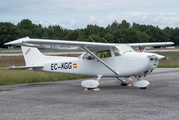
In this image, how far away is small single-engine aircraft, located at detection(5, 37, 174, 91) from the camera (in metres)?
10.1

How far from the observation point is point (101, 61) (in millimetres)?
10836

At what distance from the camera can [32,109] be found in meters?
6.88

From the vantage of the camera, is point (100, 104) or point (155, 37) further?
point (155, 37)

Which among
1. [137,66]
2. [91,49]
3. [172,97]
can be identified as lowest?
[172,97]

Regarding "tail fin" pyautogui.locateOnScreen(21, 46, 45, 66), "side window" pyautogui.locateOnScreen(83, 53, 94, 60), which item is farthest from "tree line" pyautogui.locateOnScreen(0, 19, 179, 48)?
"side window" pyautogui.locateOnScreen(83, 53, 94, 60)

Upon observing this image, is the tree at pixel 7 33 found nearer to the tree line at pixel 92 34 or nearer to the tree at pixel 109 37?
the tree line at pixel 92 34

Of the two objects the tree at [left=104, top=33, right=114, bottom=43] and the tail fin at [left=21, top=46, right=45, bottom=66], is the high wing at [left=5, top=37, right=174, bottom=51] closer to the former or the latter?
the tail fin at [left=21, top=46, right=45, bottom=66]

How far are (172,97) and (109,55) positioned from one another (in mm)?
3609

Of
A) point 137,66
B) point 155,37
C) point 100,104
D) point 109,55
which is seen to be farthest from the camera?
point 155,37

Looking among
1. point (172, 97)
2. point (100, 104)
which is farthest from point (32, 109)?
point (172, 97)

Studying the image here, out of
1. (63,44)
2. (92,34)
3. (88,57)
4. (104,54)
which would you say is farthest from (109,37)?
(63,44)

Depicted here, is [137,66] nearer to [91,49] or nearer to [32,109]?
[91,49]

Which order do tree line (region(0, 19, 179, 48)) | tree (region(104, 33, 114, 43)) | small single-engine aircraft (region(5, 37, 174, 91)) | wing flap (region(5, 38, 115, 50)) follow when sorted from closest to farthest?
1. wing flap (region(5, 38, 115, 50))
2. small single-engine aircraft (region(5, 37, 174, 91))
3. tree line (region(0, 19, 179, 48))
4. tree (region(104, 33, 114, 43))

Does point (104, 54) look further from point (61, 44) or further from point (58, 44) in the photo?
point (58, 44)
